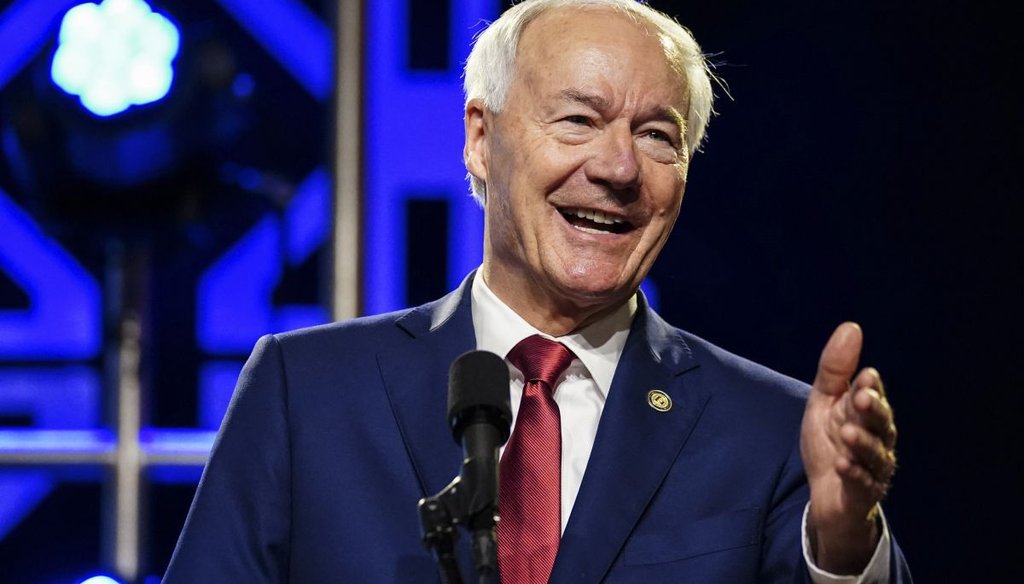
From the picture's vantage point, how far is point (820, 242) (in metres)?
3.08

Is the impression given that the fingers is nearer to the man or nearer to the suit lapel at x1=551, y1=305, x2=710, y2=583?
the man

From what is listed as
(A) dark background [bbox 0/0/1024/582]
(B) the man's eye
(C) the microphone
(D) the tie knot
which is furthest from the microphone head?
(A) dark background [bbox 0/0/1024/582]

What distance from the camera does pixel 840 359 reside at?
146 centimetres

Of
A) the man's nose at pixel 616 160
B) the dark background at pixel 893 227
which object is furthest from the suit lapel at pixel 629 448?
the dark background at pixel 893 227

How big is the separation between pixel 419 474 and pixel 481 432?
18.4 inches

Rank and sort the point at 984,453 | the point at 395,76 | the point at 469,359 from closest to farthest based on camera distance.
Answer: the point at 469,359, the point at 984,453, the point at 395,76

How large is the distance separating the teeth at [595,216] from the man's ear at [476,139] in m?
0.24

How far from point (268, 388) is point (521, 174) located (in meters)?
0.47

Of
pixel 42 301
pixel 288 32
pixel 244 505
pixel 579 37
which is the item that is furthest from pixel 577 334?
pixel 42 301

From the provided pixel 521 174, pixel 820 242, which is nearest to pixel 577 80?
pixel 521 174

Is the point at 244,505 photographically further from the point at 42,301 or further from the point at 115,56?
the point at 42,301

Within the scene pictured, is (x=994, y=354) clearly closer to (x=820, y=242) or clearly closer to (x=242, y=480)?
(x=820, y=242)

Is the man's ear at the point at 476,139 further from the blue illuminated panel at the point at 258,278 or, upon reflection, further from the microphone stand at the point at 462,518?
the blue illuminated panel at the point at 258,278

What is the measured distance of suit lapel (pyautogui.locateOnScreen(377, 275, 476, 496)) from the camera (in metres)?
1.80
